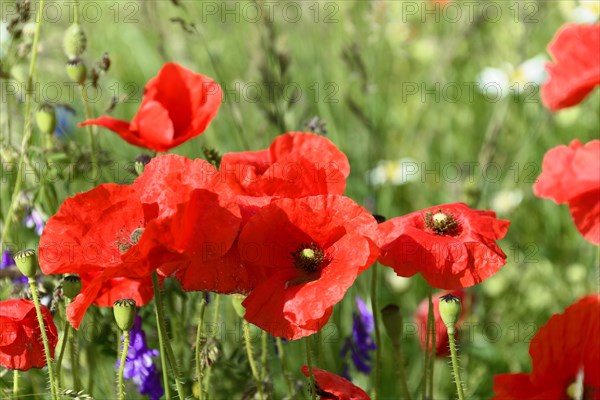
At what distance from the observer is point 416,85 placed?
3.26 metres

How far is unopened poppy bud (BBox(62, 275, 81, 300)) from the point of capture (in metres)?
1.12

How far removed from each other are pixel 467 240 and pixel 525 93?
1861mm

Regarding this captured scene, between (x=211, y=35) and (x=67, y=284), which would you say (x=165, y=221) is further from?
(x=211, y=35)

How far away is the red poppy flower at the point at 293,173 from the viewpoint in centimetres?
119

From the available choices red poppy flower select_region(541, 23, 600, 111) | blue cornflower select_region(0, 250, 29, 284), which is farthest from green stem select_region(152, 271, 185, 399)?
red poppy flower select_region(541, 23, 600, 111)

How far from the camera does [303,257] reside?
1133 mm

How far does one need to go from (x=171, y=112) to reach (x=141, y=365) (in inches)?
16.5

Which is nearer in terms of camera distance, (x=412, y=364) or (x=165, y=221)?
(x=165, y=221)

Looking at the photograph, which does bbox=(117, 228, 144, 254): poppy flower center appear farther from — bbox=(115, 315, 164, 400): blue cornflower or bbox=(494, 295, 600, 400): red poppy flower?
bbox=(494, 295, 600, 400): red poppy flower

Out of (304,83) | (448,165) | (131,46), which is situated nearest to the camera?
(448,165)

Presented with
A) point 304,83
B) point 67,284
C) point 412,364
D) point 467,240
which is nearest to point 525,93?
point 304,83

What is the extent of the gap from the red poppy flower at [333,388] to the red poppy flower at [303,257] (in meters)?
0.07

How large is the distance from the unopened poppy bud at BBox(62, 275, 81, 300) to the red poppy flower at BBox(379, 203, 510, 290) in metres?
0.39

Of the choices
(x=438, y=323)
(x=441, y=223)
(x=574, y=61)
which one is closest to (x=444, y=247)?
(x=441, y=223)
